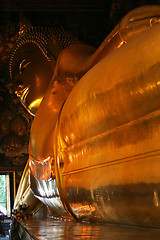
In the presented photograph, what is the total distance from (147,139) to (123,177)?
8 cm

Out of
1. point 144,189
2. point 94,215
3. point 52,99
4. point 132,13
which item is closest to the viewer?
point 144,189

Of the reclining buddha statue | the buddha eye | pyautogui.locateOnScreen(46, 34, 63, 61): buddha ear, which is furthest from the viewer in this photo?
the buddha eye

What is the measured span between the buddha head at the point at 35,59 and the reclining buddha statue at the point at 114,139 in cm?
43

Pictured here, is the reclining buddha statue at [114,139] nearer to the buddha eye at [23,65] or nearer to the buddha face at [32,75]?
the buddha face at [32,75]

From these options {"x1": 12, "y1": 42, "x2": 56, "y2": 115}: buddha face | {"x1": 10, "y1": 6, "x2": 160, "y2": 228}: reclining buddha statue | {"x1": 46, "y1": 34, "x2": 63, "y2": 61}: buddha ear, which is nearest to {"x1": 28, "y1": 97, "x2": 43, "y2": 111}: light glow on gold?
{"x1": 12, "y1": 42, "x2": 56, "y2": 115}: buddha face

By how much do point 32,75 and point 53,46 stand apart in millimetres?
172

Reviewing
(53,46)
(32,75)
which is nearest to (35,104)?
(32,75)

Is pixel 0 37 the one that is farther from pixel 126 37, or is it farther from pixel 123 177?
pixel 123 177

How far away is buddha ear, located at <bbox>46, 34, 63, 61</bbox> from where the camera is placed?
5.30 ft

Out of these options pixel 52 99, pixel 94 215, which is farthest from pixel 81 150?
pixel 52 99

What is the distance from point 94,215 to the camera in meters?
0.84

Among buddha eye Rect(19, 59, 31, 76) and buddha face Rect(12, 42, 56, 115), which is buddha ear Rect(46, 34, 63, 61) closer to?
buddha face Rect(12, 42, 56, 115)

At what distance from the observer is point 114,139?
2.42 feet

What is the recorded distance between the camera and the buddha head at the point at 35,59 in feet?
5.32
